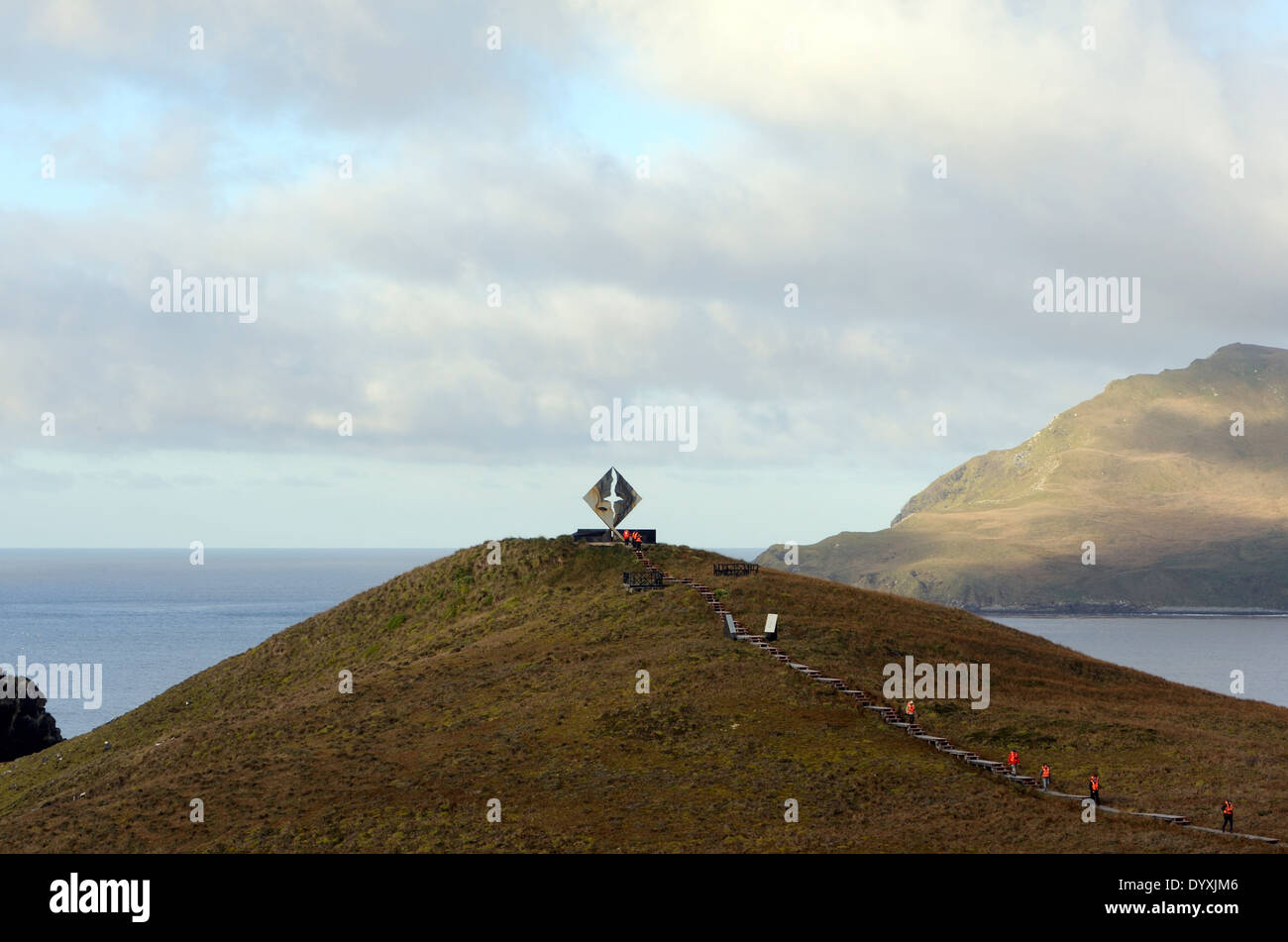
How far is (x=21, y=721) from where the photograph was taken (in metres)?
96.6

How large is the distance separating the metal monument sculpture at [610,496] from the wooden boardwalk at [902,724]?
11.6m

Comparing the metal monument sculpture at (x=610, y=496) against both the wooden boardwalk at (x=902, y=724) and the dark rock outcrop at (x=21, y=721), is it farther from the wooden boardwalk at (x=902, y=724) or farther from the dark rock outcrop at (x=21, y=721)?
the dark rock outcrop at (x=21, y=721)

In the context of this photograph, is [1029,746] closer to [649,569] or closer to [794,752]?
[794,752]

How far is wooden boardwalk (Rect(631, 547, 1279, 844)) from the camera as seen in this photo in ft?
142

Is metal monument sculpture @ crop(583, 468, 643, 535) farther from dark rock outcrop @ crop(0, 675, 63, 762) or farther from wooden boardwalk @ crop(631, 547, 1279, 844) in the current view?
dark rock outcrop @ crop(0, 675, 63, 762)

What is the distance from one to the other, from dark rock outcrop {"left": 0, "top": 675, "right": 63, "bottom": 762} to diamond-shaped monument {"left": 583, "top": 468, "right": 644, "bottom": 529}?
49008mm

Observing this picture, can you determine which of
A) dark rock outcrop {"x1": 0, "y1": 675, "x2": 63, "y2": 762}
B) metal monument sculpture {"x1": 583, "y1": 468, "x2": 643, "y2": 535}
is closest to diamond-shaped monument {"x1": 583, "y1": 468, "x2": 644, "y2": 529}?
metal monument sculpture {"x1": 583, "y1": 468, "x2": 643, "y2": 535}

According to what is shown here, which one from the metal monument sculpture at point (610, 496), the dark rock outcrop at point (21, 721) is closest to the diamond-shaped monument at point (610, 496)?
the metal monument sculpture at point (610, 496)

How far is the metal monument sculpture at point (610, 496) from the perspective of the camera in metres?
86.8

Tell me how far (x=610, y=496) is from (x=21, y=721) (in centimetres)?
5238

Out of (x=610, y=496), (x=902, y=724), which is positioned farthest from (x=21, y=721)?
(x=902, y=724)

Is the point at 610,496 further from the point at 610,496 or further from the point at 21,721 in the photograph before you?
the point at 21,721
